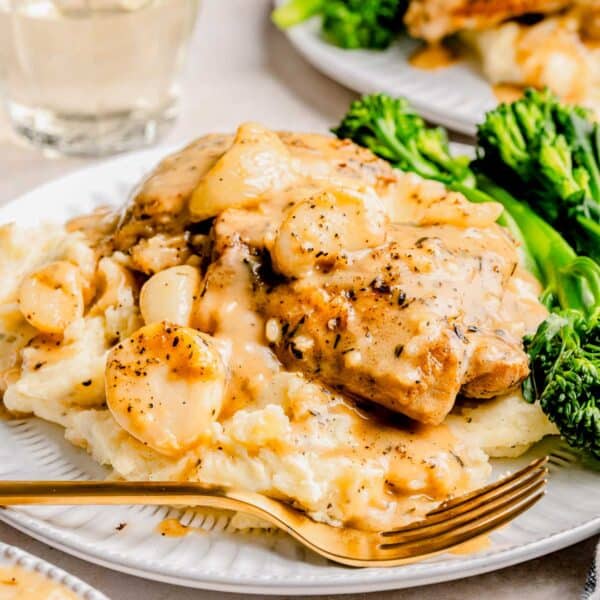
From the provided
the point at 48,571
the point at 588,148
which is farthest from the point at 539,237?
the point at 48,571

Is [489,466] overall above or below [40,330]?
above

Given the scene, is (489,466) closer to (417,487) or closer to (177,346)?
(417,487)

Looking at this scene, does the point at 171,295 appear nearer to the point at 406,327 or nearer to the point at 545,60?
the point at 406,327

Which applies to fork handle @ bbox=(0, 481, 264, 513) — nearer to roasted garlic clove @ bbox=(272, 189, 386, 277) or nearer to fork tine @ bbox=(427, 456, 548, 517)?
fork tine @ bbox=(427, 456, 548, 517)

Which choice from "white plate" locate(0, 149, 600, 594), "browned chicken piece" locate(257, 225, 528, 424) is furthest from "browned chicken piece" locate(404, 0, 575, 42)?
"white plate" locate(0, 149, 600, 594)

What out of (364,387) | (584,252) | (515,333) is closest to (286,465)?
(364,387)

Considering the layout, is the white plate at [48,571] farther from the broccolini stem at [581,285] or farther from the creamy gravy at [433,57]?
the creamy gravy at [433,57]
